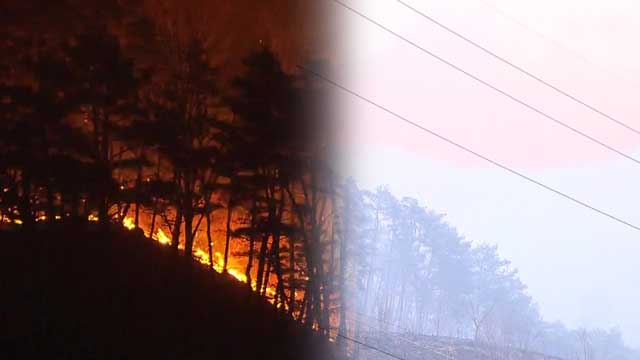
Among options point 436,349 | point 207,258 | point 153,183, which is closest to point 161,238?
point 207,258

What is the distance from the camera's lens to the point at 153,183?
84.5 feet

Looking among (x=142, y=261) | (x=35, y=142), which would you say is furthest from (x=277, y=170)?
(x=35, y=142)

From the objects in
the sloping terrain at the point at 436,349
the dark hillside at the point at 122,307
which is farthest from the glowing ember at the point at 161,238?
the sloping terrain at the point at 436,349

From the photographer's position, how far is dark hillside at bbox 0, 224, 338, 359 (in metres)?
18.2

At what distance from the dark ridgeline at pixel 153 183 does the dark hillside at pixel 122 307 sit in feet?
0.22

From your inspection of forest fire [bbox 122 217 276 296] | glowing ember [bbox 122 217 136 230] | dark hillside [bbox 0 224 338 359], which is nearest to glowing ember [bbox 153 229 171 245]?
forest fire [bbox 122 217 276 296]

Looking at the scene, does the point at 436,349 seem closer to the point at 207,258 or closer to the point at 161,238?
the point at 207,258

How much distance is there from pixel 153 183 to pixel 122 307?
603cm

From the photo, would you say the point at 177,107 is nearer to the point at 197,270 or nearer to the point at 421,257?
the point at 197,270

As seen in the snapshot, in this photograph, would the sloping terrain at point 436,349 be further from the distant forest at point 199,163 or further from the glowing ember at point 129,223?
the glowing ember at point 129,223

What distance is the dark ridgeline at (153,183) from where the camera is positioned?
20828 mm

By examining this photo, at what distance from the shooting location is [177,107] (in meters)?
27.5

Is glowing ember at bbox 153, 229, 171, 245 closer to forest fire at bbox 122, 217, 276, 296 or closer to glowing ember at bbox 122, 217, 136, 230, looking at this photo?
forest fire at bbox 122, 217, 276, 296

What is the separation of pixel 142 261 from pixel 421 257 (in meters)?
8.48
